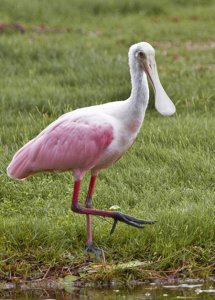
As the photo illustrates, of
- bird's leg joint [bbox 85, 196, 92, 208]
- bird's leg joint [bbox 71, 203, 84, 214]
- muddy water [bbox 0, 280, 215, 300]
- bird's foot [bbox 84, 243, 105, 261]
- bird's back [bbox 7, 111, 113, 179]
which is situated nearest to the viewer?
muddy water [bbox 0, 280, 215, 300]

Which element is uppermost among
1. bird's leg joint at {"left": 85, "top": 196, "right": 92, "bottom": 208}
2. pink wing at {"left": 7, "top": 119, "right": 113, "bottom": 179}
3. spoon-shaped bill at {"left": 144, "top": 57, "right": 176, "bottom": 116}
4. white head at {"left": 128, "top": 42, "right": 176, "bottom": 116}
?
white head at {"left": 128, "top": 42, "right": 176, "bottom": 116}

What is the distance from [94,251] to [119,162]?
81.9 inches

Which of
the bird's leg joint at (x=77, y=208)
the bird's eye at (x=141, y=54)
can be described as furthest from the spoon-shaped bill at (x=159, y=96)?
the bird's leg joint at (x=77, y=208)

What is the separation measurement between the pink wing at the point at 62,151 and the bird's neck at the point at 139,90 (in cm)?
33

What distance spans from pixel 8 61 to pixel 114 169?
192 inches

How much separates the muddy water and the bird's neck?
133cm

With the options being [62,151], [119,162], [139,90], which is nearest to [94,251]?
[62,151]

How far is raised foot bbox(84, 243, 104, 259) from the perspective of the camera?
7504mm

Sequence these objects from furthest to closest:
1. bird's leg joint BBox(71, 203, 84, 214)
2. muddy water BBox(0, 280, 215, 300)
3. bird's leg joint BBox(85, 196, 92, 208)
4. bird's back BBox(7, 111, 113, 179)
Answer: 1. bird's leg joint BBox(85, 196, 92, 208)
2. bird's leg joint BBox(71, 203, 84, 214)
3. bird's back BBox(7, 111, 113, 179)
4. muddy water BBox(0, 280, 215, 300)

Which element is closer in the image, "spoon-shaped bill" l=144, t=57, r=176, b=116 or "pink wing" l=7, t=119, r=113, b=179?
"pink wing" l=7, t=119, r=113, b=179

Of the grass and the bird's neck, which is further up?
the bird's neck

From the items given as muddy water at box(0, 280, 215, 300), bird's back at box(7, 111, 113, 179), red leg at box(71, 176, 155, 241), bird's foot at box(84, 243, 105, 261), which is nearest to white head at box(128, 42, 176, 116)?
bird's back at box(7, 111, 113, 179)

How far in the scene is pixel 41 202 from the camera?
8633 mm

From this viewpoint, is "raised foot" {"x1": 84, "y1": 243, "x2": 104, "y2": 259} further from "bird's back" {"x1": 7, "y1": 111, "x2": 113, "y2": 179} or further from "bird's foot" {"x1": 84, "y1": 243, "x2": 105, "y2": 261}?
"bird's back" {"x1": 7, "y1": 111, "x2": 113, "y2": 179}
